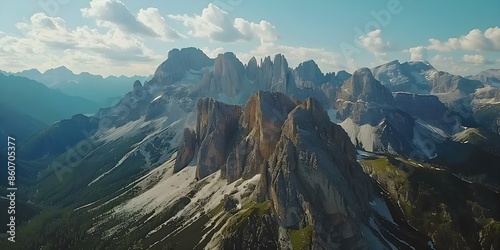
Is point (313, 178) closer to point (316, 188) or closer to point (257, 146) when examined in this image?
point (316, 188)

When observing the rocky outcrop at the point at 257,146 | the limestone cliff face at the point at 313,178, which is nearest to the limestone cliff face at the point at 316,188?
the limestone cliff face at the point at 313,178

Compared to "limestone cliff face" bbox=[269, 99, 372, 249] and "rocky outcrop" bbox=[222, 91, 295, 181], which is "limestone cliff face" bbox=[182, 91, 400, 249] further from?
"rocky outcrop" bbox=[222, 91, 295, 181]

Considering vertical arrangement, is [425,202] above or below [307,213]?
below

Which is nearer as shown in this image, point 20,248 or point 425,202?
point 20,248

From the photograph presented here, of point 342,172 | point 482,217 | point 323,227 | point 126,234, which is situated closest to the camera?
point 323,227

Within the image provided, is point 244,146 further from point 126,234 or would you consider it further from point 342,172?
point 126,234

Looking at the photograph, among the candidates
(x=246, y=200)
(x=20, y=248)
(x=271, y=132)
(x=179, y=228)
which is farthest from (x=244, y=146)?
(x=20, y=248)

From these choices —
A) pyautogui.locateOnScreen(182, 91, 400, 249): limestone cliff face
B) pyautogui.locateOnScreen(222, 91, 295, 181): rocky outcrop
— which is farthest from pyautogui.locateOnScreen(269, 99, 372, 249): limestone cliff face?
pyautogui.locateOnScreen(222, 91, 295, 181): rocky outcrop

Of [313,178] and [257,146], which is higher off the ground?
[257,146]

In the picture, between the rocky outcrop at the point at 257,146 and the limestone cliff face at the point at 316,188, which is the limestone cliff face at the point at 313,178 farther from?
the rocky outcrop at the point at 257,146

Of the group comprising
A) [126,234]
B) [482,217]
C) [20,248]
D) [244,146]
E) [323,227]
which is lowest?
[20,248]

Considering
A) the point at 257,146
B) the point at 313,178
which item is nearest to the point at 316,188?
the point at 313,178
